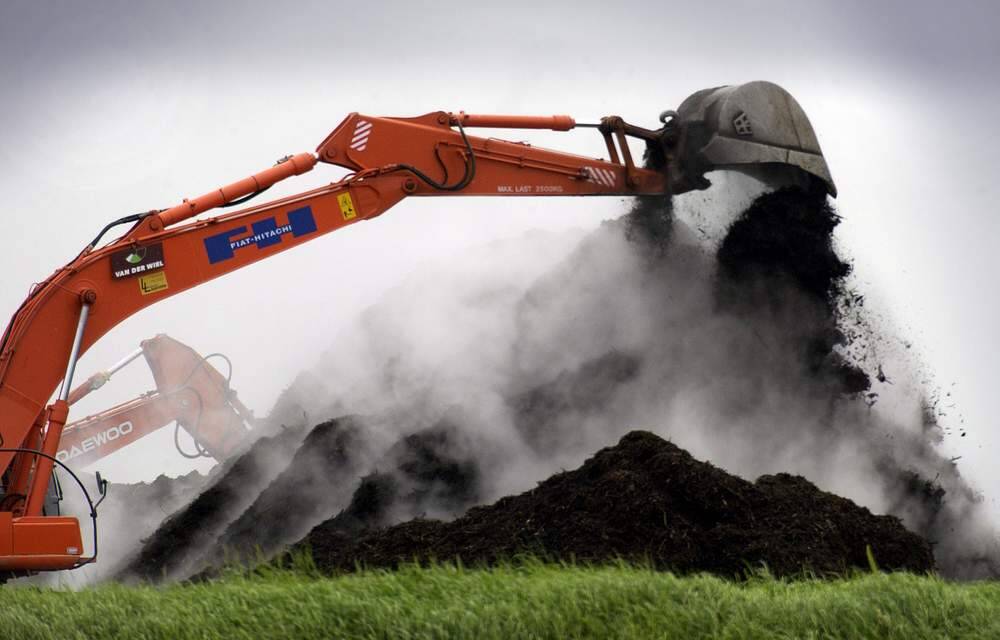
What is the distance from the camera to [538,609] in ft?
26.2

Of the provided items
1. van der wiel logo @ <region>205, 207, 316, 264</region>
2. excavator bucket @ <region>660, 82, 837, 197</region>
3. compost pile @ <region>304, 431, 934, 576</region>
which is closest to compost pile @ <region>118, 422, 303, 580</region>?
van der wiel logo @ <region>205, 207, 316, 264</region>

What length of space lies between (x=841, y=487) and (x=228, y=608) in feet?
21.2

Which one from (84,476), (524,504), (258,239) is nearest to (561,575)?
(524,504)

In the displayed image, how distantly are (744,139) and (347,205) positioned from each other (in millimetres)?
3566

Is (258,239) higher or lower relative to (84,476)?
higher

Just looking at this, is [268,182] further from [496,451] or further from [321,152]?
[496,451]

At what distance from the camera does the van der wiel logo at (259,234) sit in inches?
448

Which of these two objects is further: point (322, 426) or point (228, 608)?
point (322, 426)

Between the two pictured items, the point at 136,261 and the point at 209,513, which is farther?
the point at 209,513

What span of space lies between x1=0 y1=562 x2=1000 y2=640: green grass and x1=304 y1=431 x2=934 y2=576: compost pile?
0.38 m

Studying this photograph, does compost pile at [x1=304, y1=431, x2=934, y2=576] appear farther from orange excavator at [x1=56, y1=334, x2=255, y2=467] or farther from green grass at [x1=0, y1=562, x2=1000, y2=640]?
orange excavator at [x1=56, y1=334, x2=255, y2=467]

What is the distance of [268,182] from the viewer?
37.8ft

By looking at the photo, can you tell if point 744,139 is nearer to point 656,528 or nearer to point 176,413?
point 656,528

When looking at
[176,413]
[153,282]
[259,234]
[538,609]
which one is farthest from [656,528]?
[176,413]
